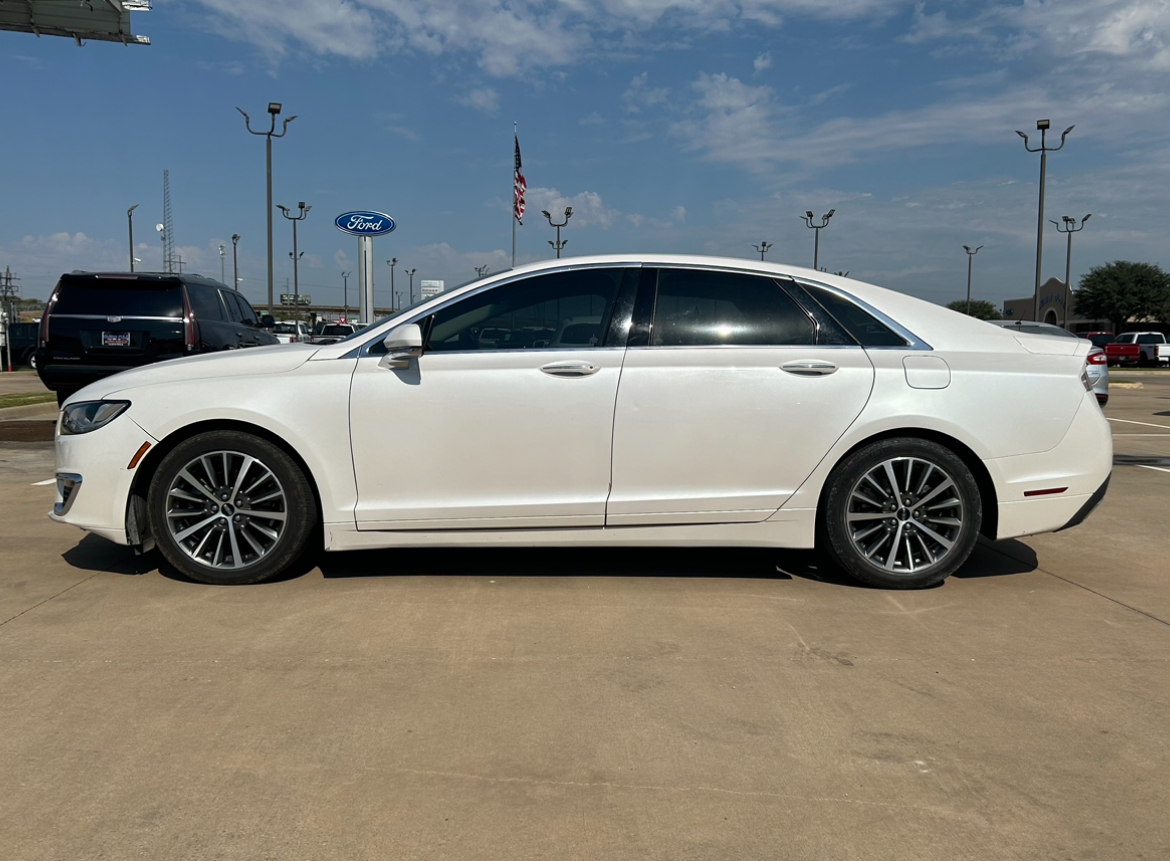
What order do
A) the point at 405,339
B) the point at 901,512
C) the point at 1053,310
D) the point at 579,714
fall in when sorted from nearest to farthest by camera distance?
1. the point at 579,714
2. the point at 405,339
3. the point at 901,512
4. the point at 1053,310

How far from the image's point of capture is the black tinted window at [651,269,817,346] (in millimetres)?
4562

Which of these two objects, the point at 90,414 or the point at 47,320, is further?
the point at 47,320

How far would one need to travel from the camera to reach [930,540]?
4.60 meters

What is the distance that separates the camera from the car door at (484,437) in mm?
4398

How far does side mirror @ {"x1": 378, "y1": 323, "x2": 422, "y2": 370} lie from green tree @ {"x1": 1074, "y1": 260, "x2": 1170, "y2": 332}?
73170mm

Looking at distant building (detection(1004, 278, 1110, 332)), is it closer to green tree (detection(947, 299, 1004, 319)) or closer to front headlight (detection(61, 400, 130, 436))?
green tree (detection(947, 299, 1004, 319))

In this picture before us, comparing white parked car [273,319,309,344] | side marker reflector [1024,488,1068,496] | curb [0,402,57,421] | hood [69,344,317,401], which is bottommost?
curb [0,402,57,421]

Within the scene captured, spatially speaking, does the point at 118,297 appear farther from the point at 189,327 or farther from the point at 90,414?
the point at 90,414

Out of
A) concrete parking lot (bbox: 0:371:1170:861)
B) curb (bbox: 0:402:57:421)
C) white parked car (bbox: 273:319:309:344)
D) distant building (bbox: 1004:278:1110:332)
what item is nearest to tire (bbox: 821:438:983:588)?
concrete parking lot (bbox: 0:371:1170:861)

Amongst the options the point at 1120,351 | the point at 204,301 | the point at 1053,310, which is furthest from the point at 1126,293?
the point at 204,301

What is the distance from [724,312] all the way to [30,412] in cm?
1314

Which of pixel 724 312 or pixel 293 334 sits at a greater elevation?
pixel 293 334

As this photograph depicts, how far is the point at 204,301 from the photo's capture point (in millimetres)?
11344

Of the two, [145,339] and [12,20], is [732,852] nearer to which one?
[145,339]
